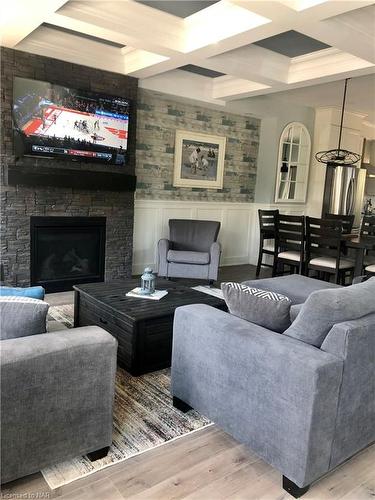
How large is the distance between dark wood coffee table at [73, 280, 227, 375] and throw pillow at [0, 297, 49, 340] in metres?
1.08

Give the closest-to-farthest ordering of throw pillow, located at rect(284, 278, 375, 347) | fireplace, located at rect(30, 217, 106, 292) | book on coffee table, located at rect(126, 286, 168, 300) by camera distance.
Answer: throw pillow, located at rect(284, 278, 375, 347) → book on coffee table, located at rect(126, 286, 168, 300) → fireplace, located at rect(30, 217, 106, 292)

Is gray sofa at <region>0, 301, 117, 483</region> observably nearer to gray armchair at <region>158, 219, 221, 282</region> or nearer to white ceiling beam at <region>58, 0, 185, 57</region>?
white ceiling beam at <region>58, 0, 185, 57</region>

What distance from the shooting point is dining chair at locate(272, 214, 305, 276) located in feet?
17.1

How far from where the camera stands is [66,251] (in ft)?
16.3

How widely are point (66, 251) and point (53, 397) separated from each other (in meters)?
3.41

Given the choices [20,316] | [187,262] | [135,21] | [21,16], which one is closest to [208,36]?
[135,21]

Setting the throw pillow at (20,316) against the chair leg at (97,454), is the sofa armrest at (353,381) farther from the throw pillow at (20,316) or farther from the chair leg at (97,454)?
the throw pillow at (20,316)

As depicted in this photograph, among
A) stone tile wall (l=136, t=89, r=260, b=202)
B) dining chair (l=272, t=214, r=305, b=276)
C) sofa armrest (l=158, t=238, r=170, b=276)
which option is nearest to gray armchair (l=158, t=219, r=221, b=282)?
sofa armrest (l=158, t=238, r=170, b=276)

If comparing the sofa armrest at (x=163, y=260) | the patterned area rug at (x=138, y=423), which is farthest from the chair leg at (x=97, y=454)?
the sofa armrest at (x=163, y=260)

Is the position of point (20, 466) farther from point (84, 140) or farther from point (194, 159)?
point (194, 159)

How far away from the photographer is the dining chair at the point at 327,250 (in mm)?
4828

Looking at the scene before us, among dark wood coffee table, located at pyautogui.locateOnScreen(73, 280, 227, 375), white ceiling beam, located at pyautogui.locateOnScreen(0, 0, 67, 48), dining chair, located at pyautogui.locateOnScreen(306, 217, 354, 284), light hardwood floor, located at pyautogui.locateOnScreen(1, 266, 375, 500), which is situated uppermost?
white ceiling beam, located at pyautogui.locateOnScreen(0, 0, 67, 48)

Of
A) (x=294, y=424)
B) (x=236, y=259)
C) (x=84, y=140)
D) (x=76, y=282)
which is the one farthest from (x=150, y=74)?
(x=294, y=424)

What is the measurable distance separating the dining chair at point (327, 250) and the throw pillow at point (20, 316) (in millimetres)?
3796
